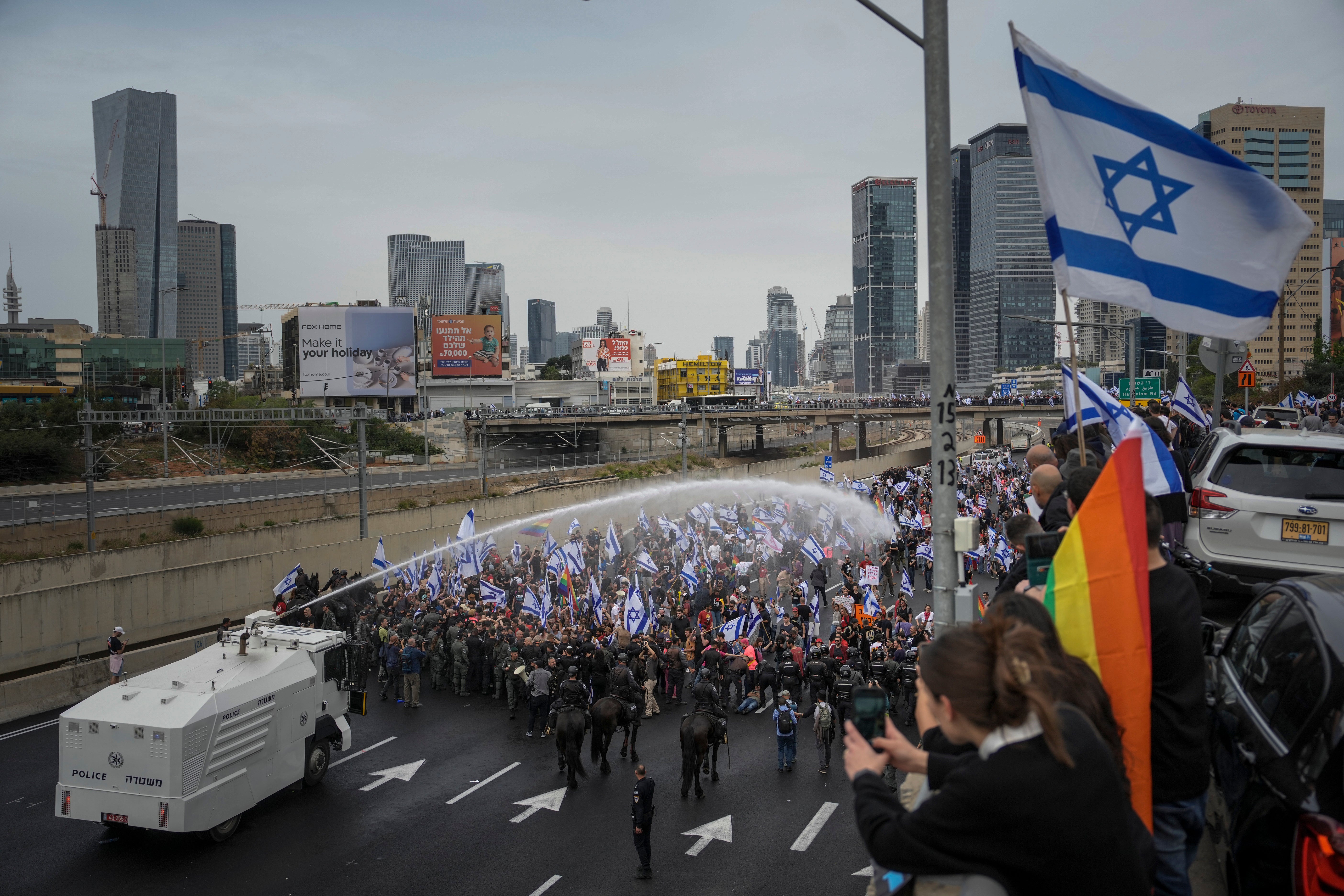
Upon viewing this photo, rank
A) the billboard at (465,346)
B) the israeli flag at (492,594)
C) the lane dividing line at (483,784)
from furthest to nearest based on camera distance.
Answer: the billboard at (465,346) < the israeli flag at (492,594) < the lane dividing line at (483,784)

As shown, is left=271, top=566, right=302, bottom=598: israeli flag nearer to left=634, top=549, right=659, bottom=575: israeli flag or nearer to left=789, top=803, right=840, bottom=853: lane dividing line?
left=634, top=549, right=659, bottom=575: israeli flag

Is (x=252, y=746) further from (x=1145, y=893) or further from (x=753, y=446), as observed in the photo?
(x=753, y=446)

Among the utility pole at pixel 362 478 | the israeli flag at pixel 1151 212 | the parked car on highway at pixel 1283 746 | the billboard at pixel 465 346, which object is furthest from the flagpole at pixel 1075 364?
the billboard at pixel 465 346

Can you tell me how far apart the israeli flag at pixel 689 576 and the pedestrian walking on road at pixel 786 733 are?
825 centimetres

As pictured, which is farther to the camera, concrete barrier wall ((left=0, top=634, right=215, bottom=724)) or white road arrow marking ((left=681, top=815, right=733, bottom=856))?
concrete barrier wall ((left=0, top=634, right=215, bottom=724))

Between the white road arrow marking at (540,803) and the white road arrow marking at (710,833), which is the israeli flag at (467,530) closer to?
the white road arrow marking at (540,803)

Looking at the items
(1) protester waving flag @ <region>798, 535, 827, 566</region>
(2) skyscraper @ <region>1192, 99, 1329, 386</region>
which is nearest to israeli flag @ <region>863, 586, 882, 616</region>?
(1) protester waving flag @ <region>798, 535, 827, 566</region>

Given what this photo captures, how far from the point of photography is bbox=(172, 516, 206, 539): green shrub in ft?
109

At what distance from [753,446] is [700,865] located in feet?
314

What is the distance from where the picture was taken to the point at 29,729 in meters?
17.4

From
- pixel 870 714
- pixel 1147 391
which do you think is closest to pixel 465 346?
pixel 1147 391

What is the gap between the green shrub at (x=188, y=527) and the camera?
33.2 m

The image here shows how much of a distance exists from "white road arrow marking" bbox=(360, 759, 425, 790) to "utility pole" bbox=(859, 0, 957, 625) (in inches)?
431

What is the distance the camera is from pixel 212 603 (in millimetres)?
26438
